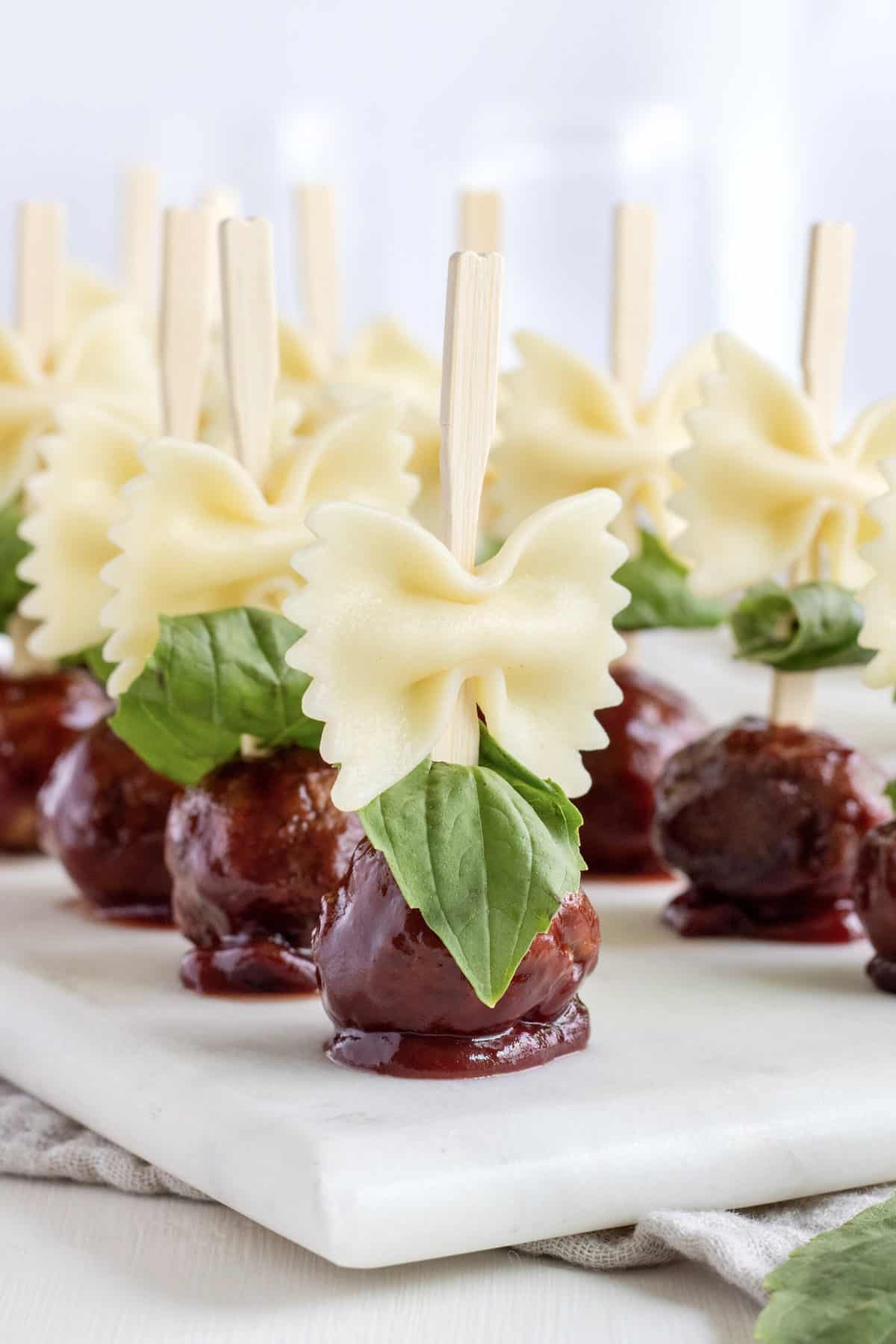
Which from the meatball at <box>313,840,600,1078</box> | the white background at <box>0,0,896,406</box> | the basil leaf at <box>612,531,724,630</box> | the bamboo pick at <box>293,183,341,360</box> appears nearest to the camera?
the meatball at <box>313,840,600,1078</box>

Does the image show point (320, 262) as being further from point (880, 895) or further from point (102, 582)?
point (880, 895)

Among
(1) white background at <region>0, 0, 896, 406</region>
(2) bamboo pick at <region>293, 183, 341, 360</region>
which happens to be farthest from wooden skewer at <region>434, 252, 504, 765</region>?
(1) white background at <region>0, 0, 896, 406</region>

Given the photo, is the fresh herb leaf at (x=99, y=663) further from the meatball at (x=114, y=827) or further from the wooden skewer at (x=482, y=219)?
the wooden skewer at (x=482, y=219)

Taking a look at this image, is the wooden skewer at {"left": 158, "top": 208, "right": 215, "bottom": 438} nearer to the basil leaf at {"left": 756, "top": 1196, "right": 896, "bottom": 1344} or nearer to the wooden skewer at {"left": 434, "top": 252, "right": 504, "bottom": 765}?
the wooden skewer at {"left": 434, "top": 252, "right": 504, "bottom": 765}

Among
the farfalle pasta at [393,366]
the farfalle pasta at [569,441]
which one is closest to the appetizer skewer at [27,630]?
the farfalle pasta at [393,366]

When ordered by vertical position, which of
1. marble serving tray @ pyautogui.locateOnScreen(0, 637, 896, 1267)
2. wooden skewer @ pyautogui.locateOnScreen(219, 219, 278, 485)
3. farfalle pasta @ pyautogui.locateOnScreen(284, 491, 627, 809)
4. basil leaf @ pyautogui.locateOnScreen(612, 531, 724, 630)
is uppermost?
wooden skewer @ pyautogui.locateOnScreen(219, 219, 278, 485)

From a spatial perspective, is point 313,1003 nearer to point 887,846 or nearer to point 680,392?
point 887,846
